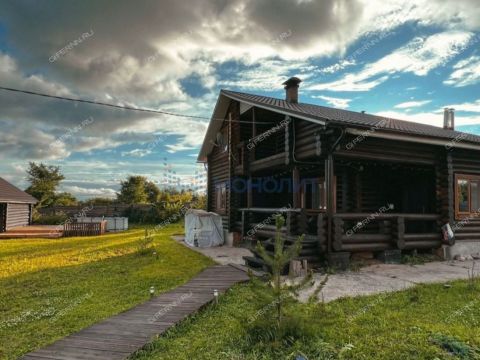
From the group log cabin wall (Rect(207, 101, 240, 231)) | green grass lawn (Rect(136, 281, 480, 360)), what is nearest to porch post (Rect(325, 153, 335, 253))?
green grass lawn (Rect(136, 281, 480, 360))

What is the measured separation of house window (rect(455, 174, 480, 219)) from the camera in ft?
35.2

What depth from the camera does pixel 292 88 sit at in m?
14.1

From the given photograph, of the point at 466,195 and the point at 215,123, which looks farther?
the point at 215,123

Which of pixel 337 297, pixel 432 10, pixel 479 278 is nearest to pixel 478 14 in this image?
pixel 432 10

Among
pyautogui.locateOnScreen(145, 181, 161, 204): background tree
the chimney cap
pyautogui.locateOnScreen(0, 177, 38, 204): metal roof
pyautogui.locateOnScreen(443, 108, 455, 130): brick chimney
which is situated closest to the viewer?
the chimney cap

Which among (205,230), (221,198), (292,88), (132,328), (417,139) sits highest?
(292,88)

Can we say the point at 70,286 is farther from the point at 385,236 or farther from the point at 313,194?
the point at 313,194

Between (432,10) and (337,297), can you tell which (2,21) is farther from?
(432,10)

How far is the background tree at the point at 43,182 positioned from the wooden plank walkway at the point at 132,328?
36839 mm

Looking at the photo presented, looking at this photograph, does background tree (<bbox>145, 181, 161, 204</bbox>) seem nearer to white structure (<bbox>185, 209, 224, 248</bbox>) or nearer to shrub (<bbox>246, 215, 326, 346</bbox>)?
white structure (<bbox>185, 209, 224, 248</bbox>)

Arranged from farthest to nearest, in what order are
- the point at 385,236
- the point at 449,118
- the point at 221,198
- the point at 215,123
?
the point at 449,118 < the point at 215,123 < the point at 221,198 < the point at 385,236

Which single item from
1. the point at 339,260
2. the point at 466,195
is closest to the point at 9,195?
the point at 339,260

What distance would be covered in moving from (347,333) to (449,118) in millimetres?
16457

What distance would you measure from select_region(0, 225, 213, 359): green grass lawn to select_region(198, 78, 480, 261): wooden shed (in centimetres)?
358
